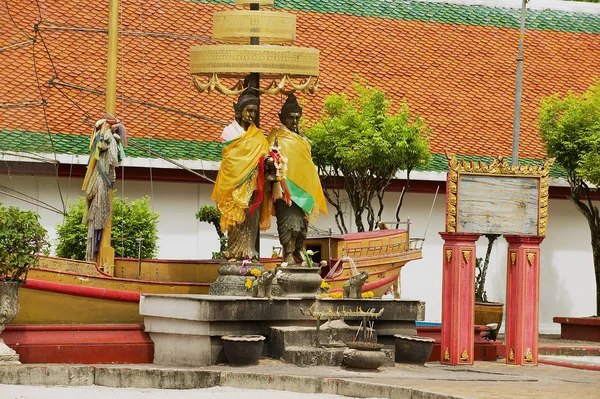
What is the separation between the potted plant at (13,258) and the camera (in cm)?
1974

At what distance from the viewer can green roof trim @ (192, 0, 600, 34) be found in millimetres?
36688

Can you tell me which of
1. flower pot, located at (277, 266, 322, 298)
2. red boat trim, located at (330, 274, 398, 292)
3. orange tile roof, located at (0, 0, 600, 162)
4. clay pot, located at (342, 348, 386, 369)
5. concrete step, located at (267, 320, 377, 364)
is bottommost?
clay pot, located at (342, 348, 386, 369)

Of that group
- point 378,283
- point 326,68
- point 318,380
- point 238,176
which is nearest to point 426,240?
point 326,68

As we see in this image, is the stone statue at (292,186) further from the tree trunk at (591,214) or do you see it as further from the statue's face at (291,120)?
the tree trunk at (591,214)

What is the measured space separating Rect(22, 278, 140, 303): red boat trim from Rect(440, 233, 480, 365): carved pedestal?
3950mm

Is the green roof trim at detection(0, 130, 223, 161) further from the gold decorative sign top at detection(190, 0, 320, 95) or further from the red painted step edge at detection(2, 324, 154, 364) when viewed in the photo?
the red painted step edge at detection(2, 324, 154, 364)

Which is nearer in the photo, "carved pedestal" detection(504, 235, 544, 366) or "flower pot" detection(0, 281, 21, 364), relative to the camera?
"flower pot" detection(0, 281, 21, 364)

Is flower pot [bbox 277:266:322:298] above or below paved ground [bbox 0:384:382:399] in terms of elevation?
above

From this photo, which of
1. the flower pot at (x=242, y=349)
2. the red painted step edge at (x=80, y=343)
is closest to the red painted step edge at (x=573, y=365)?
the flower pot at (x=242, y=349)

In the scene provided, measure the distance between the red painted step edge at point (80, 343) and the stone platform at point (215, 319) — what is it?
0.20m

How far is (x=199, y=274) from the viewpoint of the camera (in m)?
23.2

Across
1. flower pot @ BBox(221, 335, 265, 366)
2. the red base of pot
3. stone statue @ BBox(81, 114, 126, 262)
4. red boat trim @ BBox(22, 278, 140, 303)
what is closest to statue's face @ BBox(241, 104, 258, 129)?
stone statue @ BBox(81, 114, 126, 262)

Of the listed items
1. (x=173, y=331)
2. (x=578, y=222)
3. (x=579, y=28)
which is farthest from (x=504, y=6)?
(x=173, y=331)

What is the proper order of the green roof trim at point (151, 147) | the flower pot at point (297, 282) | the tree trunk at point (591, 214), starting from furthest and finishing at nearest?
the tree trunk at point (591, 214), the green roof trim at point (151, 147), the flower pot at point (297, 282)
